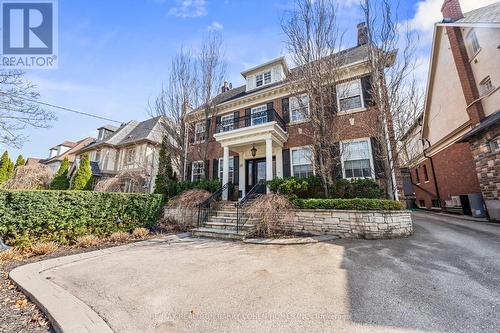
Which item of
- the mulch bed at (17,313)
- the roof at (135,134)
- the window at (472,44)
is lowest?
the mulch bed at (17,313)

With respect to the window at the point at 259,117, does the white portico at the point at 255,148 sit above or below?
below

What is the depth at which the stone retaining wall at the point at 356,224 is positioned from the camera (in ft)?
20.5

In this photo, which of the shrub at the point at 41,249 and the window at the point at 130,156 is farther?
the window at the point at 130,156

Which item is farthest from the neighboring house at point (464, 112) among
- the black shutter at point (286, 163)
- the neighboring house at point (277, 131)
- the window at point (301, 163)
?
the black shutter at point (286, 163)

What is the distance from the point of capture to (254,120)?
38.6ft

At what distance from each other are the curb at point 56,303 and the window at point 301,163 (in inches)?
356

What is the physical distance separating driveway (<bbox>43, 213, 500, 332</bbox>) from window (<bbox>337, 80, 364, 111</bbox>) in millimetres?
6423

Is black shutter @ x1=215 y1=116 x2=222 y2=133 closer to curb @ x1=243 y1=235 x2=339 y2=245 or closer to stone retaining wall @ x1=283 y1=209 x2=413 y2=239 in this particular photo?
stone retaining wall @ x1=283 y1=209 x2=413 y2=239

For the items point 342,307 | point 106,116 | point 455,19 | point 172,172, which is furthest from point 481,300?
point 106,116

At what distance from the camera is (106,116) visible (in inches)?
570

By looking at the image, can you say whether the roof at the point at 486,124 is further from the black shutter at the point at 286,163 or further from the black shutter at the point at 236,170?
the black shutter at the point at 236,170

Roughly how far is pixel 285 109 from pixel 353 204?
21.5ft

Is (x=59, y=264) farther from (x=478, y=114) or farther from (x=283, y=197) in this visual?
(x=478, y=114)

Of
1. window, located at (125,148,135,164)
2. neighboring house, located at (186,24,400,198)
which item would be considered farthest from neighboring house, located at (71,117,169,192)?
neighboring house, located at (186,24,400,198)
